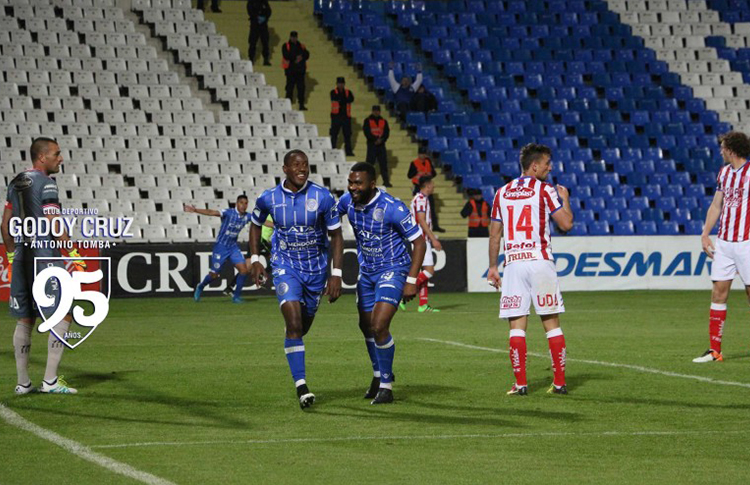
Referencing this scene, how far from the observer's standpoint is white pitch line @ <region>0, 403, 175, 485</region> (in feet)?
22.5

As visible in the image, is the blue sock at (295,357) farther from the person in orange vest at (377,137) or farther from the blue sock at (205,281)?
the person in orange vest at (377,137)

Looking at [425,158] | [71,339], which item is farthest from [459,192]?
[71,339]

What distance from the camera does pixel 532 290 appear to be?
10625 millimetres

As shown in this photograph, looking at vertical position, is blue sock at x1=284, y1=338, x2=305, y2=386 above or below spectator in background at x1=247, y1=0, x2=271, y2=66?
below

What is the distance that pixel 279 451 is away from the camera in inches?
307

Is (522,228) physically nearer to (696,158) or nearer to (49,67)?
(49,67)

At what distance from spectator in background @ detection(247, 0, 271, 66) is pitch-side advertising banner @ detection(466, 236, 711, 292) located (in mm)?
9635

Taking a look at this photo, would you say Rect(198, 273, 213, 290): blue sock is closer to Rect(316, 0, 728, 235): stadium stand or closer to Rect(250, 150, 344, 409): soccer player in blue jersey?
Rect(316, 0, 728, 235): stadium stand

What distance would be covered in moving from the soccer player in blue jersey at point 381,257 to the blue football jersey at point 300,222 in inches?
9.3

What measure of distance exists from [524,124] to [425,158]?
5740mm

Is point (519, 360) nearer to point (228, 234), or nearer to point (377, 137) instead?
point (228, 234)

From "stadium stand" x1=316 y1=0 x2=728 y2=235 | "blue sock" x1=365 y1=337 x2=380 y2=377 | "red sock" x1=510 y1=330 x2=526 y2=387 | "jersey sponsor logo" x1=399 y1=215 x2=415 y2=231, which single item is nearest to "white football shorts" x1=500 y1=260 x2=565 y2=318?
"red sock" x1=510 y1=330 x2=526 y2=387

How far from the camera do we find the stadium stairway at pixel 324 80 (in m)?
32.3

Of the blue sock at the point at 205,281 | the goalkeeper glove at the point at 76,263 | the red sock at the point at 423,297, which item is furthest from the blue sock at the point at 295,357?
the blue sock at the point at 205,281
